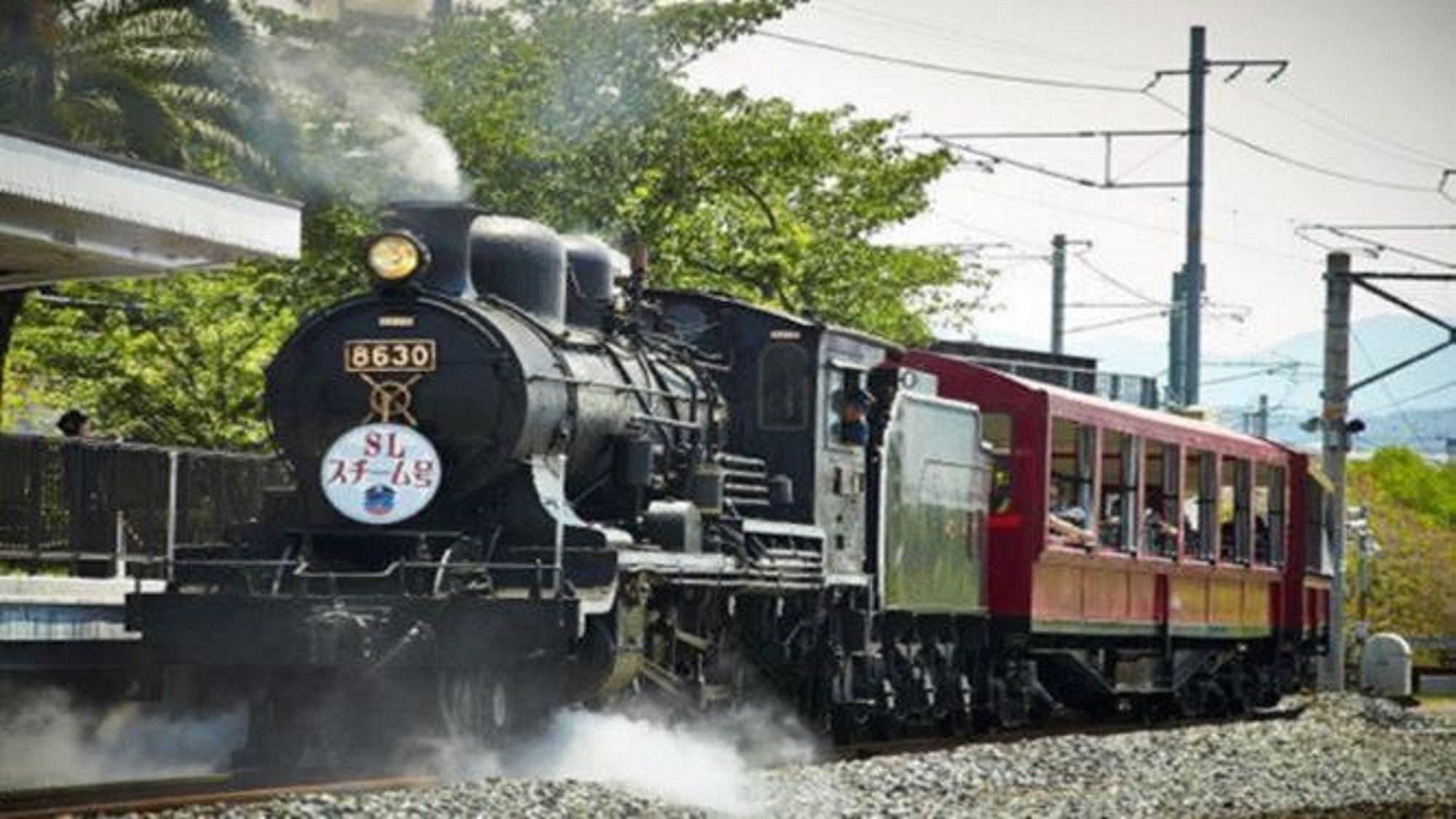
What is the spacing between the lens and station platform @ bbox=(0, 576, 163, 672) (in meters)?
20.1

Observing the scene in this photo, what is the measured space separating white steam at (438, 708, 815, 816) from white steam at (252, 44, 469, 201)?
399 inches

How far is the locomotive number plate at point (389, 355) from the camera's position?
17.8 meters

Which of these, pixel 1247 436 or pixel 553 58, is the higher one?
pixel 553 58

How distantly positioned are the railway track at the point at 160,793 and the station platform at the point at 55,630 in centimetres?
225

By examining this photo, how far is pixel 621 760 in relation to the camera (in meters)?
17.7

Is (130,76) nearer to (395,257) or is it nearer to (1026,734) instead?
(395,257)

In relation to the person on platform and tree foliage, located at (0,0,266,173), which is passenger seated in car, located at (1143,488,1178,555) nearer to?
tree foliage, located at (0,0,266,173)

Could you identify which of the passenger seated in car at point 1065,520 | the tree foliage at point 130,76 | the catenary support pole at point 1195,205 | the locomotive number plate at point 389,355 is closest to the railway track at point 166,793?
the locomotive number plate at point 389,355

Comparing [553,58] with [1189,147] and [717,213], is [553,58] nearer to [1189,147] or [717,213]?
[717,213]

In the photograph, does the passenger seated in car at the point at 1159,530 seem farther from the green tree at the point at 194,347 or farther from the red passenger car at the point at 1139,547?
the green tree at the point at 194,347

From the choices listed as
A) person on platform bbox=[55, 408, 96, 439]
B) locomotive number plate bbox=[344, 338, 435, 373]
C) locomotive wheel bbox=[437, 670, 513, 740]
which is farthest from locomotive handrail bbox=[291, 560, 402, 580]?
person on platform bbox=[55, 408, 96, 439]

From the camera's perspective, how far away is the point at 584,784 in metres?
15.7

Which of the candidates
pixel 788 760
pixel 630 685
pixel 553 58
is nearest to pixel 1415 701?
pixel 553 58

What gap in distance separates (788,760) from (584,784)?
16.0 feet
